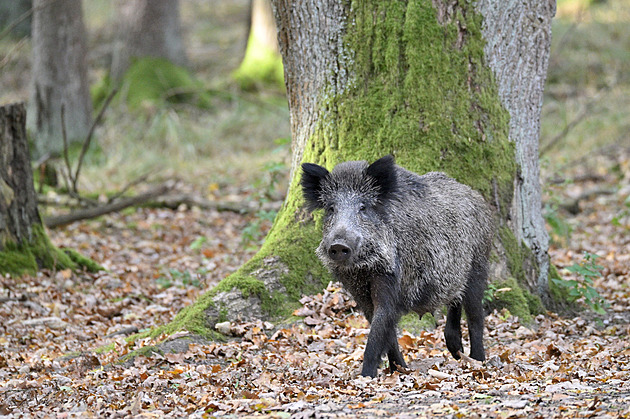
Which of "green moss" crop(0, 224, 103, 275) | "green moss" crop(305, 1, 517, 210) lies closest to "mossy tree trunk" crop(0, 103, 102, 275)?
"green moss" crop(0, 224, 103, 275)

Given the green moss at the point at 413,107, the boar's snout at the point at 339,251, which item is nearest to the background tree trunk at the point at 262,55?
the green moss at the point at 413,107

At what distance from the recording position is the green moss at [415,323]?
258 inches

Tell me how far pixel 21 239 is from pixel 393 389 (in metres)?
5.66

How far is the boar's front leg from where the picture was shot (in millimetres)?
5109

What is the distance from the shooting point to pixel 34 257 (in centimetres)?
Result: 865

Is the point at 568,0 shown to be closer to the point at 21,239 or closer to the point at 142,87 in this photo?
the point at 142,87

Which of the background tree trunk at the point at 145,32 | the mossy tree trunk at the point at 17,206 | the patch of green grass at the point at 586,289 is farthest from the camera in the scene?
the background tree trunk at the point at 145,32

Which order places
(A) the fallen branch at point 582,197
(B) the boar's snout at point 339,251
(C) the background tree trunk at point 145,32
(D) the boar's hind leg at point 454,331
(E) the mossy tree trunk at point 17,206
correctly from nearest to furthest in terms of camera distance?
1. (B) the boar's snout at point 339,251
2. (D) the boar's hind leg at point 454,331
3. (E) the mossy tree trunk at point 17,206
4. (A) the fallen branch at point 582,197
5. (C) the background tree trunk at point 145,32

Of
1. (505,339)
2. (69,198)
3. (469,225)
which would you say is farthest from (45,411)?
(69,198)

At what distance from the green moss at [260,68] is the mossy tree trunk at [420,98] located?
12.5m

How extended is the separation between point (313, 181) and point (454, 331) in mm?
1823

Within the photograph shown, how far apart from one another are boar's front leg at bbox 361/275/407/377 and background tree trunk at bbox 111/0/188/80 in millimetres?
15102

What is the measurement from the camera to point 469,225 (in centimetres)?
601

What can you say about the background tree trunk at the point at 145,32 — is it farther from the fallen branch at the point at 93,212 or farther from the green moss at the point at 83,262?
the green moss at the point at 83,262
